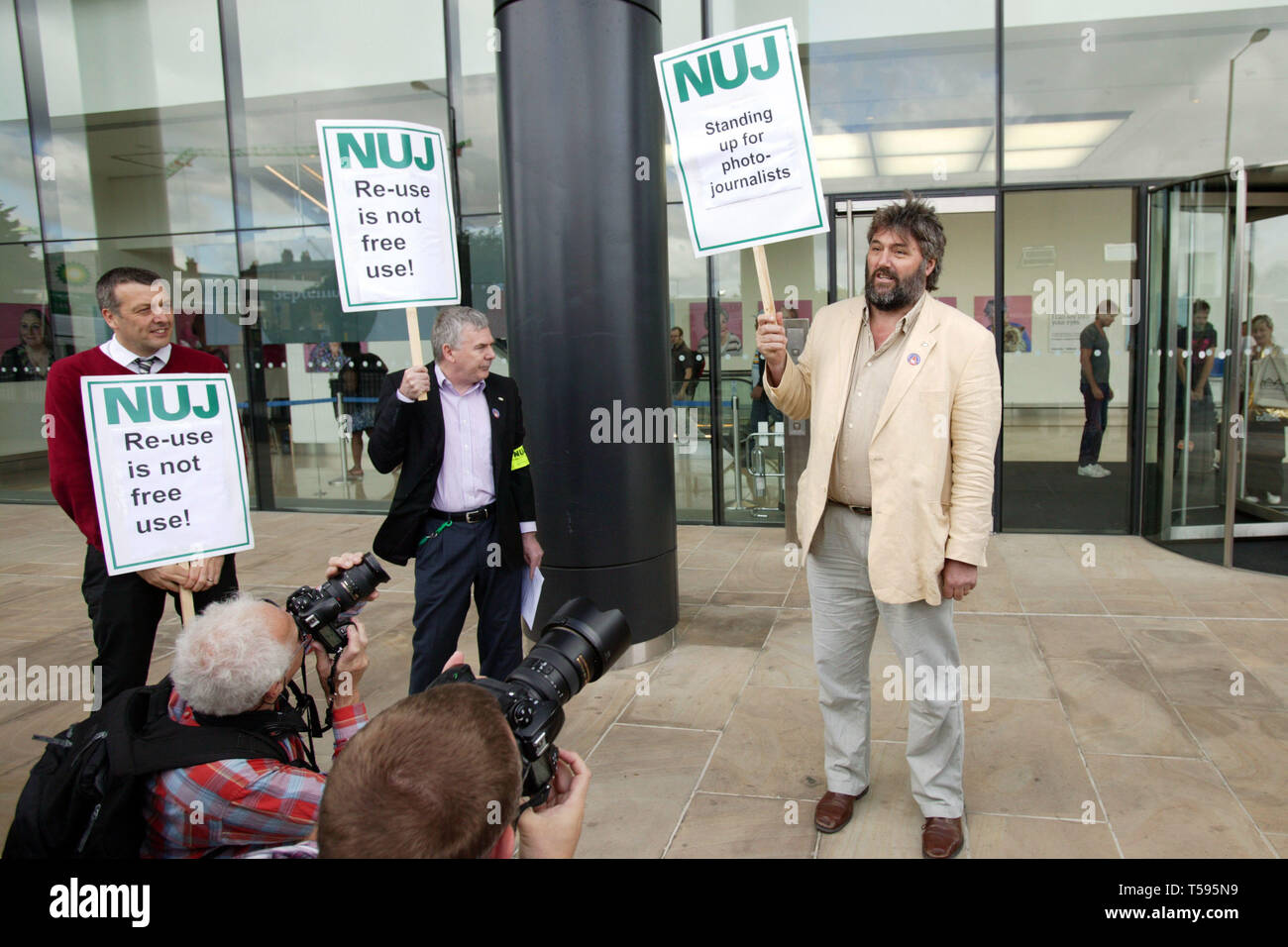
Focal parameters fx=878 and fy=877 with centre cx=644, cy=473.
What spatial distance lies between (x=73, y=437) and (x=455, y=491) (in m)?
1.28

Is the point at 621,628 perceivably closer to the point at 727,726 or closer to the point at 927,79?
the point at 727,726

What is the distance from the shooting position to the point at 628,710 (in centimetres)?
402

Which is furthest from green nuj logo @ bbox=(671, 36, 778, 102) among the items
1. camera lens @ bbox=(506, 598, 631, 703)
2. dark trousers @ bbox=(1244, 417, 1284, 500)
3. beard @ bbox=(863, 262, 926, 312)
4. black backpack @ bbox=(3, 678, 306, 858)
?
dark trousers @ bbox=(1244, 417, 1284, 500)

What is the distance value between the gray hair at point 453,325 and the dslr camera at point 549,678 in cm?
171

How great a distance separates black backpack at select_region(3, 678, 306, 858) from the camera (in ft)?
5.32

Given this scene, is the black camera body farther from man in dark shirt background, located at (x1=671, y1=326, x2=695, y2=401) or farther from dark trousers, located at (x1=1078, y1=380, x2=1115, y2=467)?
dark trousers, located at (x1=1078, y1=380, x2=1115, y2=467)

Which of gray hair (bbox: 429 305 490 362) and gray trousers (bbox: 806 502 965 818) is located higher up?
gray hair (bbox: 429 305 490 362)

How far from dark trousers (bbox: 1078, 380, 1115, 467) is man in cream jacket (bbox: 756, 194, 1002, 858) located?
5731 mm

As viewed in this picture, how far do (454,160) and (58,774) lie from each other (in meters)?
7.87

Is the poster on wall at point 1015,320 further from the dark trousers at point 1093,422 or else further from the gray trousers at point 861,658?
the gray trousers at point 861,658

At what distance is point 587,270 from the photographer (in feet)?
14.2

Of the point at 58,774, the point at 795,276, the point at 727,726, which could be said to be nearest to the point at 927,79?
the point at 795,276

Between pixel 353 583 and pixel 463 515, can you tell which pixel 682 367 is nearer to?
pixel 463 515
